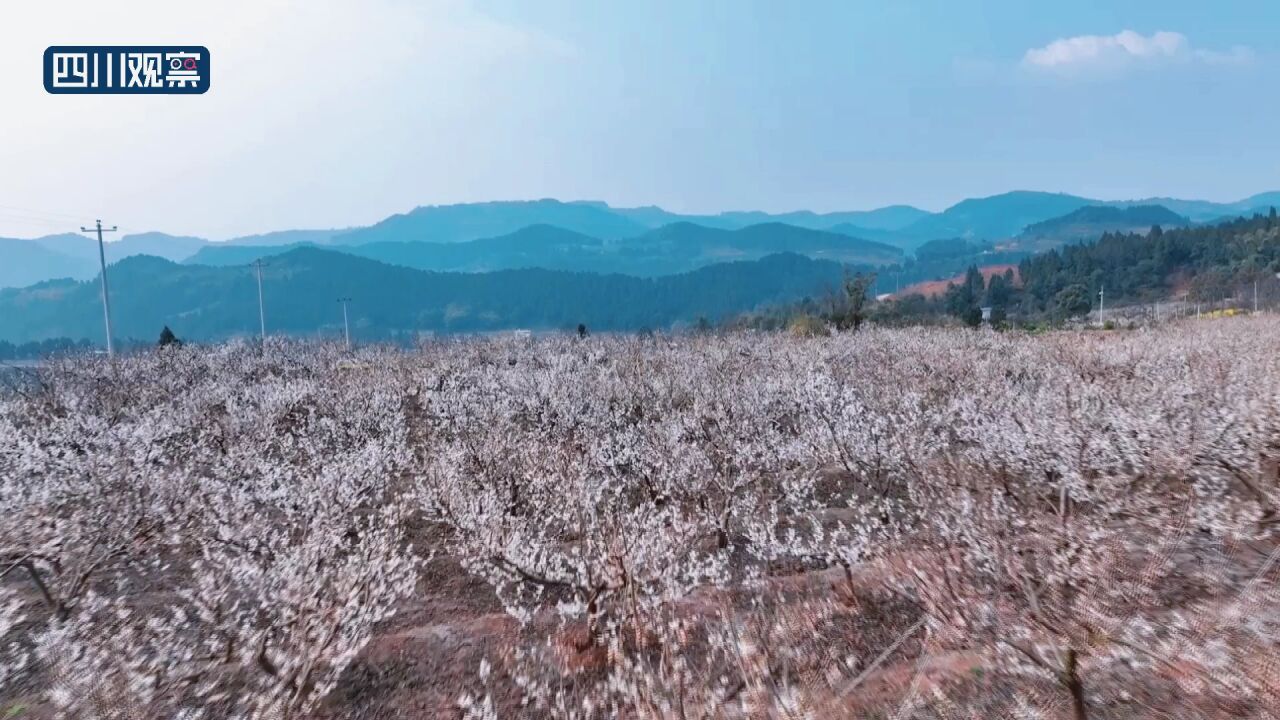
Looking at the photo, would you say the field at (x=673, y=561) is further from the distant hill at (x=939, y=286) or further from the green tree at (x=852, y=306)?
the distant hill at (x=939, y=286)

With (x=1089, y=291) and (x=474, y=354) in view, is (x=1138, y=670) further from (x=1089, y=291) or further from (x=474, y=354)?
(x=1089, y=291)

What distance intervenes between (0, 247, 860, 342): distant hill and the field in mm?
125137

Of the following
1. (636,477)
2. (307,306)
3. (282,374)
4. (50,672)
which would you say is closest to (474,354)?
(282,374)

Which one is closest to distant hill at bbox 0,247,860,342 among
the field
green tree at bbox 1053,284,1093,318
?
green tree at bbox 1053,284,1093,318

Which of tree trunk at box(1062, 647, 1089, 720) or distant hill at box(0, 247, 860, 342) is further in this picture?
distant hill at box(0, 247, 860, 342)

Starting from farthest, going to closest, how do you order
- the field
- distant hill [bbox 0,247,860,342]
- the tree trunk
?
distant hill [bbox 0,247,860,342] < the field < the tree trunk

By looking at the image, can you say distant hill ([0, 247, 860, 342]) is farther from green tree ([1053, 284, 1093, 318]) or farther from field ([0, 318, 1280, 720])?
field ([0, 318, 1280, 720])

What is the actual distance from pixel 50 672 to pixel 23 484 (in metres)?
5.37

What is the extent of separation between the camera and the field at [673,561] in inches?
Answer: 181

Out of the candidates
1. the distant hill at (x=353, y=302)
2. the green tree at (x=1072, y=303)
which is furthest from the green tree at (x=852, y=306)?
the distant hill at (x=353, y=302)

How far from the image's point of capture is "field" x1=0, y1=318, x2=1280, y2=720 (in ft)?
15.1

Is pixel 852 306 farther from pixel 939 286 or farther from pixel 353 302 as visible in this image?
pixel 353 302

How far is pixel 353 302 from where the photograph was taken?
161 m

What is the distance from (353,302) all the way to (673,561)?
546 ft
